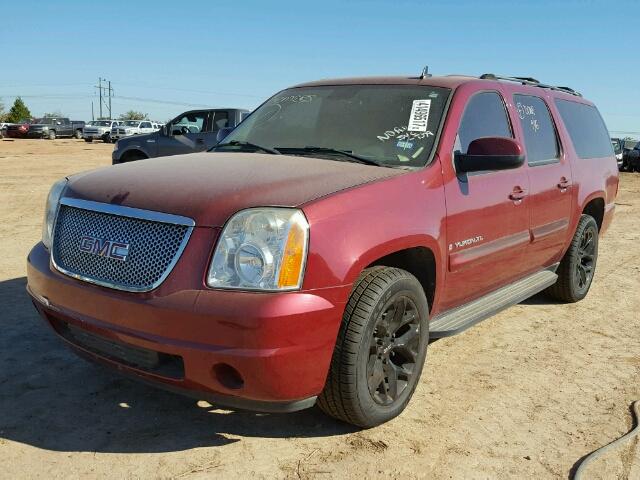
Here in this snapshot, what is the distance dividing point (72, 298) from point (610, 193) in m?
5.20

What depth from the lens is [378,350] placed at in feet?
10.1

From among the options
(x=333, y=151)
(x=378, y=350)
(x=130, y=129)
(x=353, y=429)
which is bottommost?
(x=353, y=429)

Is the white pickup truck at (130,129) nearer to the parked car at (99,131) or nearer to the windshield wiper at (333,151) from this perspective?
the parked car at (99,131)

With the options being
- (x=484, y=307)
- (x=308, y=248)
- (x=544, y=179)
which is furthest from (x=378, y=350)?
(x=544, y=179)

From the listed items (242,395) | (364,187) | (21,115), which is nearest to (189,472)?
(242,395)

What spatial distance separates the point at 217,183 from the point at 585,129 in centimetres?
415

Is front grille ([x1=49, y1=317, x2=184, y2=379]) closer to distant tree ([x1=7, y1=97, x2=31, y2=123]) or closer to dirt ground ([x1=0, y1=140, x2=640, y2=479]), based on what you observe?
dirt ground ([x1=0, y1=140, x2=640, y2=479])

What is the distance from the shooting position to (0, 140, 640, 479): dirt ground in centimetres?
283

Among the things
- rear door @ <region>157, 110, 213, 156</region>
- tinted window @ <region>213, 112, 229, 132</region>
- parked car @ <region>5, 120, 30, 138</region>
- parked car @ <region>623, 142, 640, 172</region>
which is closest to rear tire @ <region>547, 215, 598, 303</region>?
rear door @ <region>157, 110, 213, 156</region>

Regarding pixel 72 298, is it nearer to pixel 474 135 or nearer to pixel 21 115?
pixel 474 135

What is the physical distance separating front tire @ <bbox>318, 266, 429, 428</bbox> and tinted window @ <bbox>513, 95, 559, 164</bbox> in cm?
185

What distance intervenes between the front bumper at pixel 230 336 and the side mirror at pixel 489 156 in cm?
133

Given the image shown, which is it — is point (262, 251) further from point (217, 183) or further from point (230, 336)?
point (217, 183)

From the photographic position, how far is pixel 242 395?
8.69ft
